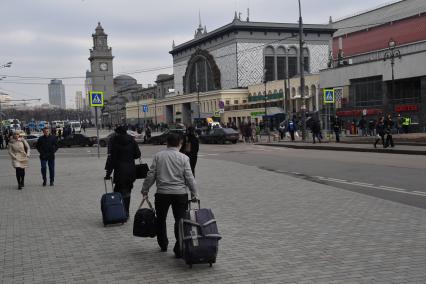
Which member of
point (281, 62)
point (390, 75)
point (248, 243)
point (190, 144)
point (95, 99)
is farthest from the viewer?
point (281, 62)

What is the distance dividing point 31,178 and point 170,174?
13.2 meters

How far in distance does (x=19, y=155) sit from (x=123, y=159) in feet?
25.6

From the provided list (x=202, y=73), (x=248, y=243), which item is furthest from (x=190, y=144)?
(x=202, y=73)

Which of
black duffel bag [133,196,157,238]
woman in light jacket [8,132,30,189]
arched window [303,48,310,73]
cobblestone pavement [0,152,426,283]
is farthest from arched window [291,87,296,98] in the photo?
black duffel bag [133,196,157,238]

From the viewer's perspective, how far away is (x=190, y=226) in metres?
6.15

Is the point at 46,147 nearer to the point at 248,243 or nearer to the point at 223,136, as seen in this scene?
the point at 248,243

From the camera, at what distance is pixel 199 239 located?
6109mm

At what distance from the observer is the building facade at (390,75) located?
149 feet

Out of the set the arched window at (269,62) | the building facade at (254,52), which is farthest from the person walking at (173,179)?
the arched window at (269,62)

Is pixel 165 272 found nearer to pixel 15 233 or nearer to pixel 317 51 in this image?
pixel 15 233

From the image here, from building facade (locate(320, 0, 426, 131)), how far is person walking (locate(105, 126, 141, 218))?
121 ft

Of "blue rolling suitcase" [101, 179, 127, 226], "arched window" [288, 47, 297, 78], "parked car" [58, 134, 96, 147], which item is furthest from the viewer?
"arched window" [288, 47, 297, 78]

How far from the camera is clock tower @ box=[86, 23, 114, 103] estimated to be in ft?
502

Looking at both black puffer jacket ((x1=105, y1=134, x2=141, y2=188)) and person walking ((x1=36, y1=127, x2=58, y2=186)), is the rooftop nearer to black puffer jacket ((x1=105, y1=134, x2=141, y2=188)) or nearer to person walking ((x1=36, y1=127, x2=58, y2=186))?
person walking ((x1=36, y1=127, x2=58, y2=186))
